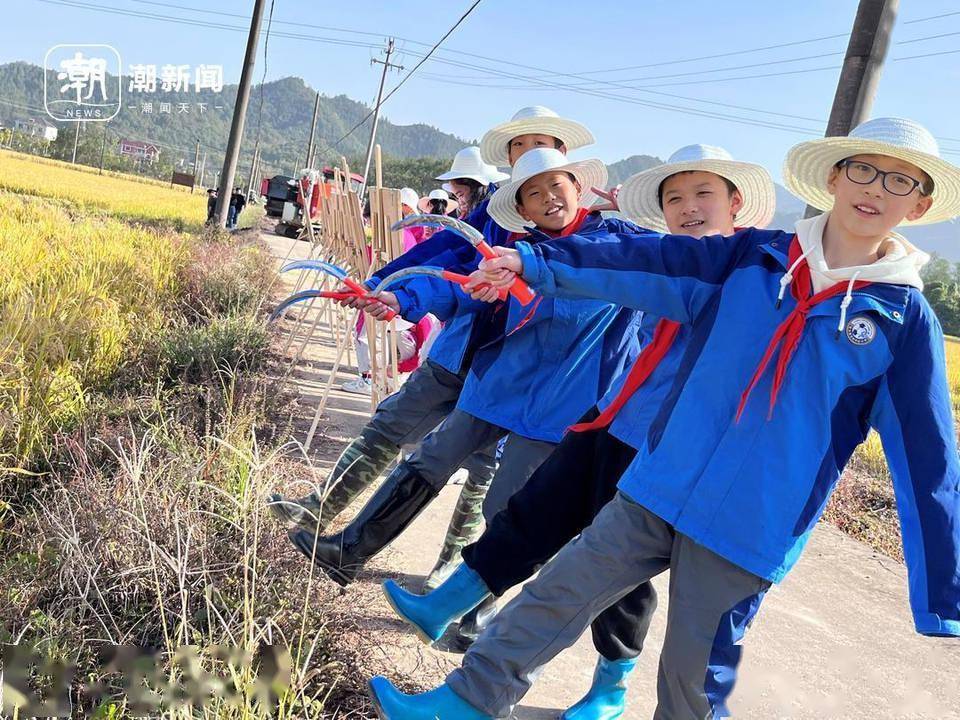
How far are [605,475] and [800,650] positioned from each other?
1692 mm

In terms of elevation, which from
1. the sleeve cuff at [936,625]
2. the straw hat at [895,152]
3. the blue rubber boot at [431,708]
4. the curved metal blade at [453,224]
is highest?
the straw hat at [895,152]

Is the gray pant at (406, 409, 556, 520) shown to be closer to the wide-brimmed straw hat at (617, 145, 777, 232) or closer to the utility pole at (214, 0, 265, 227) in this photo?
the wide-brimmed straw hat at (617, 145, 777, 232)

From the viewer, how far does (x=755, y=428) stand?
1912 mm

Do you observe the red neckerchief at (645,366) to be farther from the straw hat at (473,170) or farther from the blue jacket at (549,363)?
the straw hat at (473,170)

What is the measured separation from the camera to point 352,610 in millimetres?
2730

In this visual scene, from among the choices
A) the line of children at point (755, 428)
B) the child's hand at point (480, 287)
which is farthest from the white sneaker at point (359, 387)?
the line of children at point (755, 428)

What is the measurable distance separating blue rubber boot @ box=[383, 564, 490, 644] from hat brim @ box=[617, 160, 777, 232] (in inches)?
47.7

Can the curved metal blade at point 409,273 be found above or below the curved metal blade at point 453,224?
below

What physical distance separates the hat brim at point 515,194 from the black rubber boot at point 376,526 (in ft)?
3.02

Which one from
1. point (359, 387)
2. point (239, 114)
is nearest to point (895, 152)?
point (359, 387)

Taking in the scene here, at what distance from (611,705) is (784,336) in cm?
134

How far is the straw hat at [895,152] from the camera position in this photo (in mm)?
1947

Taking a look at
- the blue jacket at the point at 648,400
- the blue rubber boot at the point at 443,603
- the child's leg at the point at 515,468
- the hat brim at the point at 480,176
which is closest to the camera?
the blue jacket at the point at 648,400

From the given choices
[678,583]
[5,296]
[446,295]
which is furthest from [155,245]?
[678,583]
